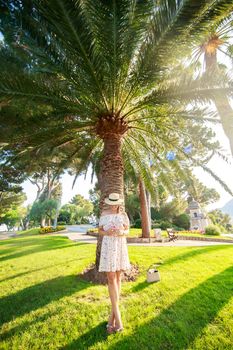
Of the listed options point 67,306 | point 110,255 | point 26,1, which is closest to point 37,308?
point 67,306

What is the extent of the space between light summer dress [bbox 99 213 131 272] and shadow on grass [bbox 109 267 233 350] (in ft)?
3.47

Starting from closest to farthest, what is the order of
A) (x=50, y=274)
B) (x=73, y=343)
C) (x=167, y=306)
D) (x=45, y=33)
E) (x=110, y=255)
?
(x=73, y=343)
(x=110, y=255)
(x=167, y=306)
(x=45, y=33)
(x=50, y=274)

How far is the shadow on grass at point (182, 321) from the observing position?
12.1 ft

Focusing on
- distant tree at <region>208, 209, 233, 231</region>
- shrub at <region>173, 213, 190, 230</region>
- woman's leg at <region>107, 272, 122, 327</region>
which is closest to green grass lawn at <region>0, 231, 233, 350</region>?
woman's leg at <region>107, 272, 122, 327</region>

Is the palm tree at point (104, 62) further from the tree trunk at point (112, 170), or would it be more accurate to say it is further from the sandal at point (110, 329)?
the sandal at point (110, 329)

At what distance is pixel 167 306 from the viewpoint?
4840mm

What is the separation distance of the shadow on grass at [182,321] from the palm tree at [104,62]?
3.07 m

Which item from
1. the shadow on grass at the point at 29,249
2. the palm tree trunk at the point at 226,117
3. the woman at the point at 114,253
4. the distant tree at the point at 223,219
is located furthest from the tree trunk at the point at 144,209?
the distant tree at the point at 223,219

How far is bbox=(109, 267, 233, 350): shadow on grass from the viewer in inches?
145

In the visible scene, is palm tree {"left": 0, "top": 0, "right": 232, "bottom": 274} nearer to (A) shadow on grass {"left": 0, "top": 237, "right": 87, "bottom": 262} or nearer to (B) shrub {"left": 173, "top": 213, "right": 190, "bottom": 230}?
(A) shadow on grass {"left": 0, "top": 237, "right": 87, "bottom": 262}

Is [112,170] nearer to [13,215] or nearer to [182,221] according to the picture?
[182,221]

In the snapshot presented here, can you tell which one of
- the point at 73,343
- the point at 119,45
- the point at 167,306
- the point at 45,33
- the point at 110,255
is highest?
the point at 45,33

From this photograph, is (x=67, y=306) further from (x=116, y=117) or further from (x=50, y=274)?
(x=116, y=117)

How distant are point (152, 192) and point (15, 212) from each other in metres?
64.2
